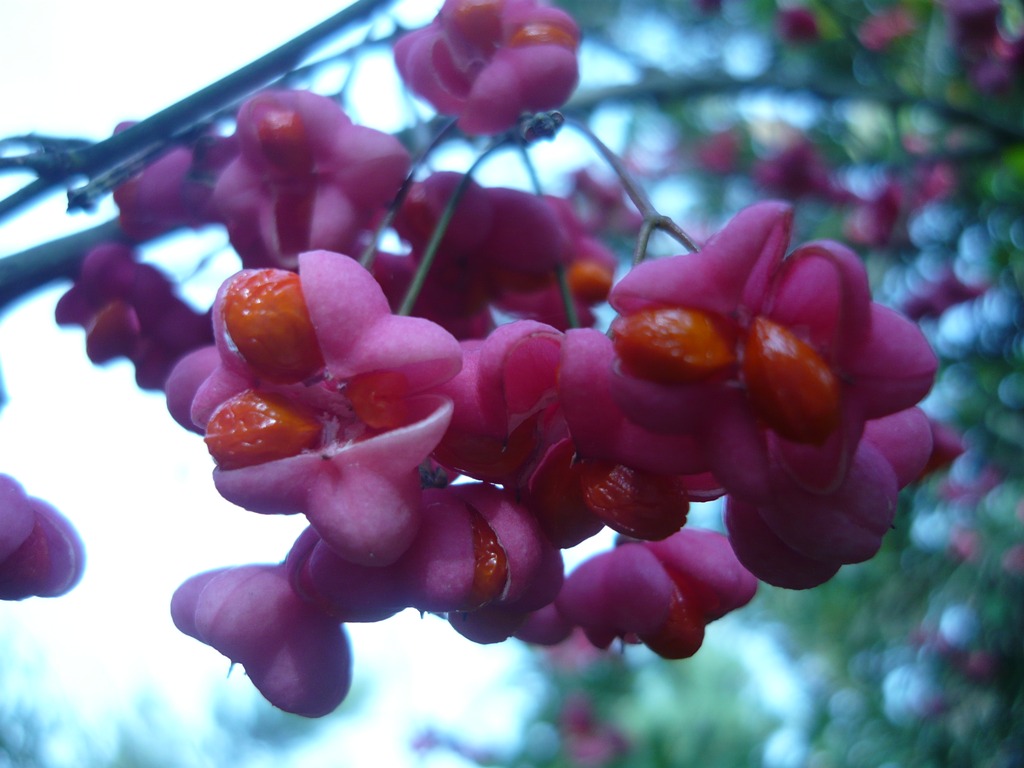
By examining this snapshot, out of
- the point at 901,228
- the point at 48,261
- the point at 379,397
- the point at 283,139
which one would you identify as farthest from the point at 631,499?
the point at 901,228

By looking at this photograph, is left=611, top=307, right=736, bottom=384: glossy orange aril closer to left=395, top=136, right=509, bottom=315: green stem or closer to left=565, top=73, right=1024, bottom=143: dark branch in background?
left=395, top=136, right=509, bottom=315: green stem

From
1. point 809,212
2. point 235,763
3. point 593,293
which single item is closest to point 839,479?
point 593,293

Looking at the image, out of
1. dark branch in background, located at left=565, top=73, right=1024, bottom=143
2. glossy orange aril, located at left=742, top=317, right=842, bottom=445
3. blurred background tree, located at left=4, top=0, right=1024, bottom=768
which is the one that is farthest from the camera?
blurred background tree, located at left=4, top=0, right=1024, bottom=768

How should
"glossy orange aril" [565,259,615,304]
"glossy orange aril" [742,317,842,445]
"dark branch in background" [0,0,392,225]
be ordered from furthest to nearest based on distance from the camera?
1. "glossy orange aril" [565,259,615,304]
2. "dark branch in background" [0,0,392,225]
3. "glossy orange aril" [742,317,842,445]

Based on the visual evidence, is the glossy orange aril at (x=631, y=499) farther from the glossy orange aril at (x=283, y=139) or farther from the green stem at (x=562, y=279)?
the glossy orange aril at (x=283, y=139)

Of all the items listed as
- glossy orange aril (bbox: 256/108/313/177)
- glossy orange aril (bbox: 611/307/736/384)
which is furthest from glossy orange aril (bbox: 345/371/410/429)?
glossy orange aril (bbox: 256/108/313/177)

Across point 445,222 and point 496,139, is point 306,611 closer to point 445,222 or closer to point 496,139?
point 445,222

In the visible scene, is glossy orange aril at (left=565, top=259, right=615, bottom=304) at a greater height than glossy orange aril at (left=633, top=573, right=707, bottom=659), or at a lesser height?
greater
